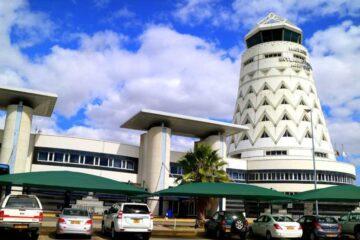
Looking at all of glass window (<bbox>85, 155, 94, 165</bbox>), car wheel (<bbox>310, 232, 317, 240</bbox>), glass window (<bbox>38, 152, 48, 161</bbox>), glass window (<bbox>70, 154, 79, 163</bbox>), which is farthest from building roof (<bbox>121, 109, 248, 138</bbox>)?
car wheel (<bbox>310, 232, 317, 240</bbox>)

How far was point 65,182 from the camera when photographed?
72.5 ft

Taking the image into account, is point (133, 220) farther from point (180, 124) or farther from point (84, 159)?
point (180, 124)

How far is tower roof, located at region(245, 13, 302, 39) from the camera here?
7894cm

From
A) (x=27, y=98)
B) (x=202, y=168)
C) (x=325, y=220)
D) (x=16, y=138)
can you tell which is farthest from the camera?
(x=27, y=98)

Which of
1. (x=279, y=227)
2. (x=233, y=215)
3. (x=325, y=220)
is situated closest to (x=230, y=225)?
(x=233, y=215)

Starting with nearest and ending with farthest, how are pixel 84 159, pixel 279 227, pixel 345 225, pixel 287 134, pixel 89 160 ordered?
pixel 279 227
pixel 345 225
pixel 84 159
pixel 89 160
pixel 287 134

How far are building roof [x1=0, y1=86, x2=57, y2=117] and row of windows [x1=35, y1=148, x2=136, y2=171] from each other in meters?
5.39

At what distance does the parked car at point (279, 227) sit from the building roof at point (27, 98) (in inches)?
1115

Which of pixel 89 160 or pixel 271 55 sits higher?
pixel 271 55

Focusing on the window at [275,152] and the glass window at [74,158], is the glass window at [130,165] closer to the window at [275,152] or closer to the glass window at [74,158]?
the glass window at [74,158]

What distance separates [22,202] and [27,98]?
90.2 ft

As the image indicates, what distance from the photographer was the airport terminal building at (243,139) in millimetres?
45250

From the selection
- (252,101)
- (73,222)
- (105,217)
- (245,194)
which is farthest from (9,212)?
(252,101)

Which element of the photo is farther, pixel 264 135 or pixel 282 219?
pixel 264 135
